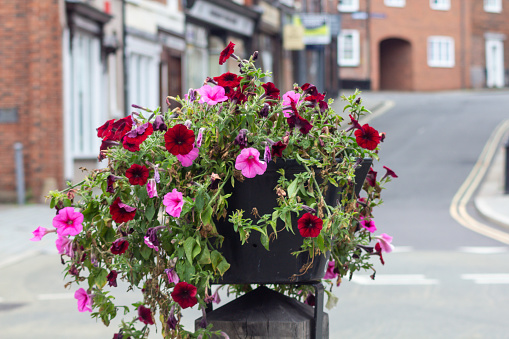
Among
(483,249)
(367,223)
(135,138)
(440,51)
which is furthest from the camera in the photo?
(440,51)

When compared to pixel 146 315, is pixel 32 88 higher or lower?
higher

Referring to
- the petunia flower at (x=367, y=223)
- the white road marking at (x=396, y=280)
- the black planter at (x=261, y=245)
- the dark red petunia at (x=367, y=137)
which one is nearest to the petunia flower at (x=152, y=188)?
the black planter at (x=261, y=245)

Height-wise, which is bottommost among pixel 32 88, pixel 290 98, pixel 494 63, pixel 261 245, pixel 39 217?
pixel 39 217

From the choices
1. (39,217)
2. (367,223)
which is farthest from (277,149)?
(39,217)

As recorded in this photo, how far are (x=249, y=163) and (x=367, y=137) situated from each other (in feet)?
1.50

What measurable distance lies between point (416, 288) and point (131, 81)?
44.7 feet

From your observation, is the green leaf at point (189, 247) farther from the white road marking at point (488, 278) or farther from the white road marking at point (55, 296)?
the white road marking at point (488, 278)

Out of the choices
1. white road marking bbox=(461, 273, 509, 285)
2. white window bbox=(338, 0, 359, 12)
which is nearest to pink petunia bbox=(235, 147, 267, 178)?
white road marking bbox=(461, 273, 509, 285)

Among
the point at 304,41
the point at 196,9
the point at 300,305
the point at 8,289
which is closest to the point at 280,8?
the point at 304,41

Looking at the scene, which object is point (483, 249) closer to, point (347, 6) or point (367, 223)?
point (367, 223)

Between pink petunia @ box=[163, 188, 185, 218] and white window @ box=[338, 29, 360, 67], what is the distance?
144 feet

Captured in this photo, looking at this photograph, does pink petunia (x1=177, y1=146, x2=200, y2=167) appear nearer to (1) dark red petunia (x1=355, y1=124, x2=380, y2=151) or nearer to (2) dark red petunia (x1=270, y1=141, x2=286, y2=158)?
(2) dark red petunia (x1=270, y1=141, x2=286, y2=158)

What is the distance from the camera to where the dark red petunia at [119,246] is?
8.56ft

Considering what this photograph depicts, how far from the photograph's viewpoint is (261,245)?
266cm
